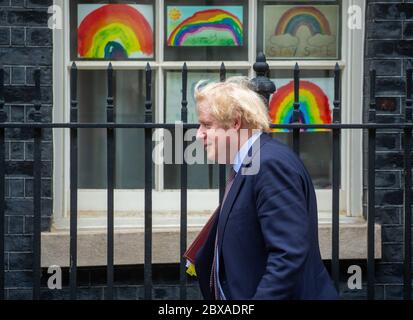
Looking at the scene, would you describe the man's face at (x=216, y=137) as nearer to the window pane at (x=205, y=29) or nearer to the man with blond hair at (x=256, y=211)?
the man with blond hair at (x=256, y=211)

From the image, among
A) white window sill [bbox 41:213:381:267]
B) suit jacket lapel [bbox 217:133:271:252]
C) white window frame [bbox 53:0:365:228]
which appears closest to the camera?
suit jacket lapel [bbox 217:133:271:252]

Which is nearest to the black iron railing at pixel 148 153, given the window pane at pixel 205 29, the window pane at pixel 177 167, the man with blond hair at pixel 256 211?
the man with blond hair at pixel 256 211

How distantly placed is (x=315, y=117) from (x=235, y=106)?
2716mm

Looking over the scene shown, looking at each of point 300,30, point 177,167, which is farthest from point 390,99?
point 177,167

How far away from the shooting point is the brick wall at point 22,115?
5188mm

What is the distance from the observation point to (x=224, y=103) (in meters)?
3.01

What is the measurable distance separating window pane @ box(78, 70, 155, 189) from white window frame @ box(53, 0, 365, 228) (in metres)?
0.08

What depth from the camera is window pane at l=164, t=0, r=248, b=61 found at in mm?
5527

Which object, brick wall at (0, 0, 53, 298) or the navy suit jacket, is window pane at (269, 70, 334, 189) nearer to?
brick wall at (0, 0, 53, 298)

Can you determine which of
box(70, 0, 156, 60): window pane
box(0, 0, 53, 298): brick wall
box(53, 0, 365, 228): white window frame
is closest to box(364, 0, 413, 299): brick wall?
box(53, 0, 365, 228): white window frame

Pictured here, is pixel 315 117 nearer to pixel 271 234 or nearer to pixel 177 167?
pixel 177 167

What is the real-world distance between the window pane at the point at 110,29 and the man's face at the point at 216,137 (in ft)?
8.36

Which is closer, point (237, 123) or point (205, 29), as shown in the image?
point (237, 123)

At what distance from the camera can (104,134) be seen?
5555 mm
